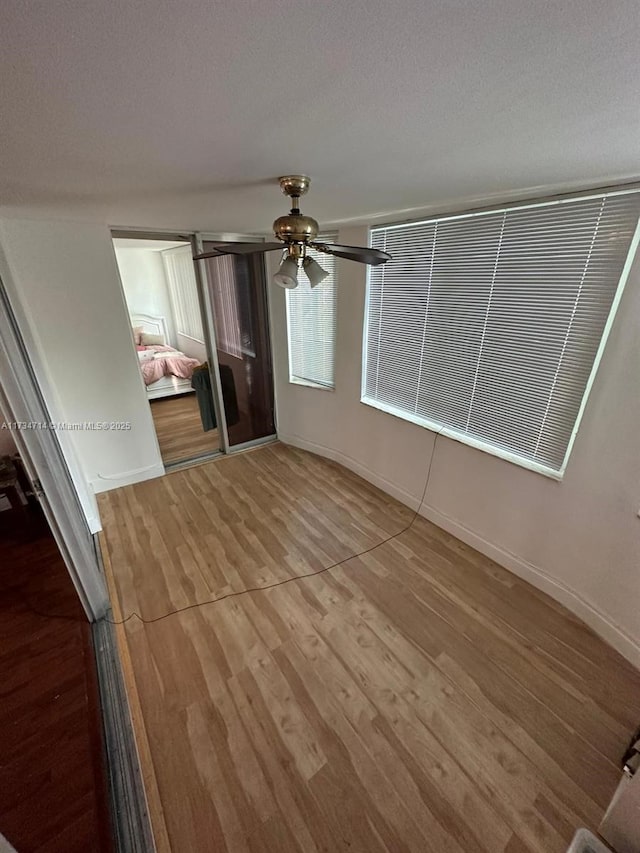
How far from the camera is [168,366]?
5.44 metres

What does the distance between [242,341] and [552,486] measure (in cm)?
297

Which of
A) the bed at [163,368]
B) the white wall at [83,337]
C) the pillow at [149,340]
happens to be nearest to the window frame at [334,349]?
the white wall at [83,337]

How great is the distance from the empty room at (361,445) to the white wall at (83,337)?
2cm

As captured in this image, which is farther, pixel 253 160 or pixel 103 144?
pixel 253 160

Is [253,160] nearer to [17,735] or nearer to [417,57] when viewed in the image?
[417,57]

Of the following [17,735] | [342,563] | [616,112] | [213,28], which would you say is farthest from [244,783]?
[616,112]

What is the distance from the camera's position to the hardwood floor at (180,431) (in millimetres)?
3676

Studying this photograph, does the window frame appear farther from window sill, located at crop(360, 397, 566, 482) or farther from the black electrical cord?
the black electrical cord

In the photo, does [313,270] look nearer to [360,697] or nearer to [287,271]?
[287,271]

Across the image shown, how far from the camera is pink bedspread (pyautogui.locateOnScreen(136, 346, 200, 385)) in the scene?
5.18 m

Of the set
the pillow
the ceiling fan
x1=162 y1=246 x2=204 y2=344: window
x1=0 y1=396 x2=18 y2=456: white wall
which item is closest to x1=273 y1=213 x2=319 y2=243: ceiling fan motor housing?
the ceiling fan

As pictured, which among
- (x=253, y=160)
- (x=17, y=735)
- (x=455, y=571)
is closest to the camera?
(x=253, y=160)

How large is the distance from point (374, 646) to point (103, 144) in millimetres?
2367

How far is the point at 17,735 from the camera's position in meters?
1.42
